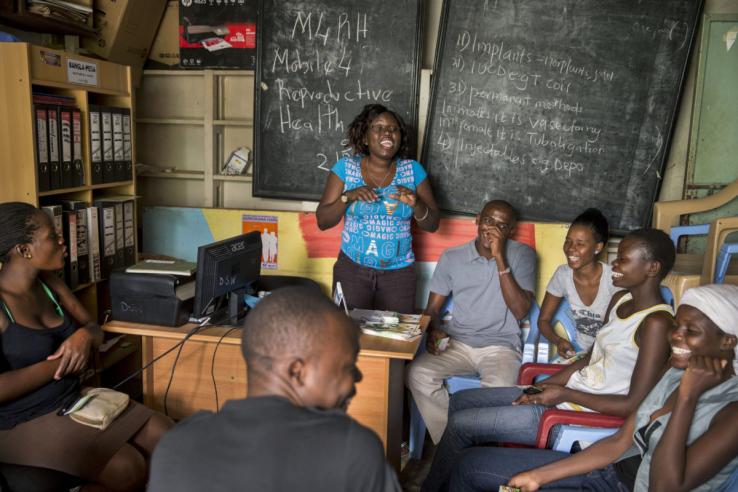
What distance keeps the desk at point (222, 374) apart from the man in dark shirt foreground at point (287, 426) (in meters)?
1.29

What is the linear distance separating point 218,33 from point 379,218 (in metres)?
1.87

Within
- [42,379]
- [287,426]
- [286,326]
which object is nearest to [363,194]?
[42,379]

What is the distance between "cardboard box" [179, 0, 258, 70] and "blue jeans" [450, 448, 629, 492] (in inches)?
117

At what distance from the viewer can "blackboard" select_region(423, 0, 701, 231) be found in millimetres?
3615

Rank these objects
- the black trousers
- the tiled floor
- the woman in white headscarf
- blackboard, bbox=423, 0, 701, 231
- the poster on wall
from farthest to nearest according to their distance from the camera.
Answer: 1. the poster on wall
2. blackboard, bbox=423, 0, 701, 231
3. the black trousers
4. the tiled floor
5. the woman in white headscarf

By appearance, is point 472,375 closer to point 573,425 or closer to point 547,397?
point 547,397

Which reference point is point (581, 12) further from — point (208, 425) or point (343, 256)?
point (208, 425)

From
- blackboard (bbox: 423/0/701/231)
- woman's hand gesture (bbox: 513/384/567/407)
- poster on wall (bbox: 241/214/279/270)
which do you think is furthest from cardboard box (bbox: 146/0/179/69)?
woman's hand gesture (bbox: 513/384/567/407)

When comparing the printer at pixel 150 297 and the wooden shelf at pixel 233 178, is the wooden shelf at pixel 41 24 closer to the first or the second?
the wooden shelf at pixel 233 178

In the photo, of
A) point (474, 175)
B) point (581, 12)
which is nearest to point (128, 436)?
point (474, 175)

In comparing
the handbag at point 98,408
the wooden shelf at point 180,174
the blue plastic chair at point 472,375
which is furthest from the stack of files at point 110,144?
the blue plastic chair at point 472,375

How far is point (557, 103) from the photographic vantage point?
3719mm

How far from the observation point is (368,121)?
3.38 meters

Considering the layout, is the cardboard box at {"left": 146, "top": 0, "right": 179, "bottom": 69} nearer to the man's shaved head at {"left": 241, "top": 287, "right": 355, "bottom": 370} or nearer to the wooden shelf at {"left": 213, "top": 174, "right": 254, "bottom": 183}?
the wooden shelf at {"left": 213, "top": 174, "right": 254, "bottom": 183}
